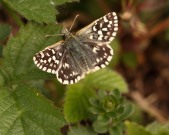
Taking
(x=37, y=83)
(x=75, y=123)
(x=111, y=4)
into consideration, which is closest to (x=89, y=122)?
(x=75, y=123)

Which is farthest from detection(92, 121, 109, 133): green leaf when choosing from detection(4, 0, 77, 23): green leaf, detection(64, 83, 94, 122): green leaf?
detection(4, 0, 77, 23): green leaf

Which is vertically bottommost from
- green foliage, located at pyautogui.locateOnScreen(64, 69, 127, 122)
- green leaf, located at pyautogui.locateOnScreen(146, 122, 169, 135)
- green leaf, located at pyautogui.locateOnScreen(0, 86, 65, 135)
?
green leaf, located at pyautogui.locateOnScreen(146, 122, 169, 135)

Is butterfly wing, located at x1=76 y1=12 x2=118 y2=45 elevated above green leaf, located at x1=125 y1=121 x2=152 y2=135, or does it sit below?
above

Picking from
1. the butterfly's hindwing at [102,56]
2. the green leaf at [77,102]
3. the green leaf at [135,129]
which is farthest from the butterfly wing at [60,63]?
the green leaf at [135,129]

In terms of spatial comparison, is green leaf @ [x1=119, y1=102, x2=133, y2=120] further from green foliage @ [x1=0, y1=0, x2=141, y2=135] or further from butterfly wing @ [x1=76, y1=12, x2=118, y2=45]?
butterfly wing @ [x1=76, y1=12, x2=118, y2=45]

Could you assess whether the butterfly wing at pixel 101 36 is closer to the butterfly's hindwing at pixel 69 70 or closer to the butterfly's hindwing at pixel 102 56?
the butterfly's hindwing at pixel 102 56

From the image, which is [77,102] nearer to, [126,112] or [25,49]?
[126,112]
